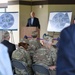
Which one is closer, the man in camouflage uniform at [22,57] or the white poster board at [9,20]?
the man in camouflage uniform at [22,57]

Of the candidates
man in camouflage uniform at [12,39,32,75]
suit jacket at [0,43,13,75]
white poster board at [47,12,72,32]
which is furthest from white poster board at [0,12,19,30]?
suit jacket at [0,43,13,75]

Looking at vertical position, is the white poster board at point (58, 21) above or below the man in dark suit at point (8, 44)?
above

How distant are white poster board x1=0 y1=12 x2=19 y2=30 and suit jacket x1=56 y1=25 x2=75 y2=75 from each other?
9626 millimetres

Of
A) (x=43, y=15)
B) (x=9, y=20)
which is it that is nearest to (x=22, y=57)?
(x=9, y=20)

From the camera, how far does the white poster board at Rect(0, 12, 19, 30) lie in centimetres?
1062

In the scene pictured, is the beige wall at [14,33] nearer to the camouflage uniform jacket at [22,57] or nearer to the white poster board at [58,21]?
the white poster board at [58,21]

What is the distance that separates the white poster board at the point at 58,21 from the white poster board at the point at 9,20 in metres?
1.54

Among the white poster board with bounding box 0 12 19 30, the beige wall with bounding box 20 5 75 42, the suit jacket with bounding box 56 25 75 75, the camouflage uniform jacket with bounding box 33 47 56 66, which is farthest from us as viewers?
the beige wall with bounding box 20 5 75 42

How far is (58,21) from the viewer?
416 inches

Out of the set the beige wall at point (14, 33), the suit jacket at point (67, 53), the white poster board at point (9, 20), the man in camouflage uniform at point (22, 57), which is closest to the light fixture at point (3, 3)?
the beige wall at point (14, 33)

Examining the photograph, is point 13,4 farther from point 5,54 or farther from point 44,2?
point 5,54

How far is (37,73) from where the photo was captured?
11.6 ft

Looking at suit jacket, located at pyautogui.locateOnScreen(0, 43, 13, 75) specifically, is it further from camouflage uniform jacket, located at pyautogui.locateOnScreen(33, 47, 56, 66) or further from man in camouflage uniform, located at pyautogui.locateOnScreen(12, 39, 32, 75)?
man in camouflage uniform, located at pyautogui.locateOnScreen(12, 39, 32, 75)

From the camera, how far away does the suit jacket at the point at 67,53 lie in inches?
37.0
